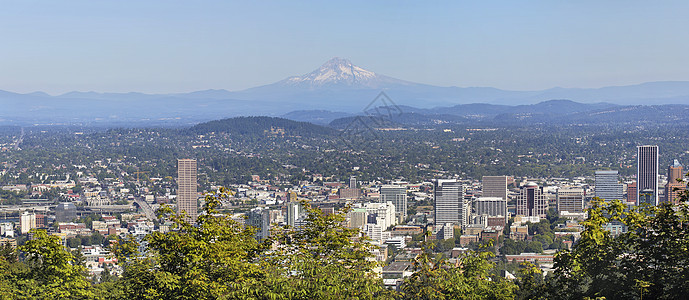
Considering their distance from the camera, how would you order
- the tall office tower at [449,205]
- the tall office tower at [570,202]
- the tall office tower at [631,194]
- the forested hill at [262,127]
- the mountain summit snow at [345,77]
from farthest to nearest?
the mountain summit snow at [345,77]
the forested hill at [262,127]
the tall office tower at [631,194]
the tall office tower at [570,202]
the tall office tower at [449,205]

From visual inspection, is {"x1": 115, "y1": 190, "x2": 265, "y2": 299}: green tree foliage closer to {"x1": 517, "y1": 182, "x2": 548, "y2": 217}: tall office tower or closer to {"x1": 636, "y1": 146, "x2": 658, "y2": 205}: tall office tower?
{"x1": 517, "y1": 182, "x2": 548, "y2": 217}: tall office tower

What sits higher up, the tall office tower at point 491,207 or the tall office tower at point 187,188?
the tall office tower at point 187,188

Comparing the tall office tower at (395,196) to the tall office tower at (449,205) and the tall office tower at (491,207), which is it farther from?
the tall office tower at (491,207)

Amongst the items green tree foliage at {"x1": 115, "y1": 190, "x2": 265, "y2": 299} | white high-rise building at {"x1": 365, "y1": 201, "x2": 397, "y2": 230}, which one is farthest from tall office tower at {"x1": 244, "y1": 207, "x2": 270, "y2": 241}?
green tree foliage at {"x1": 115, "y1": 190, "x2": 265, "y2": 299}

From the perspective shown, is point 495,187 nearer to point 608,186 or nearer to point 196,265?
point 608,186

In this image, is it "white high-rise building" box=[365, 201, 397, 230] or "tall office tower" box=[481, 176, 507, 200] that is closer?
"white high-rise building" box=[365, 201, 397, 230]

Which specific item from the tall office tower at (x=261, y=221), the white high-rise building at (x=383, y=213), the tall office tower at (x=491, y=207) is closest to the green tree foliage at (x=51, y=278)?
the tall office tower at (x=261, y=221)
